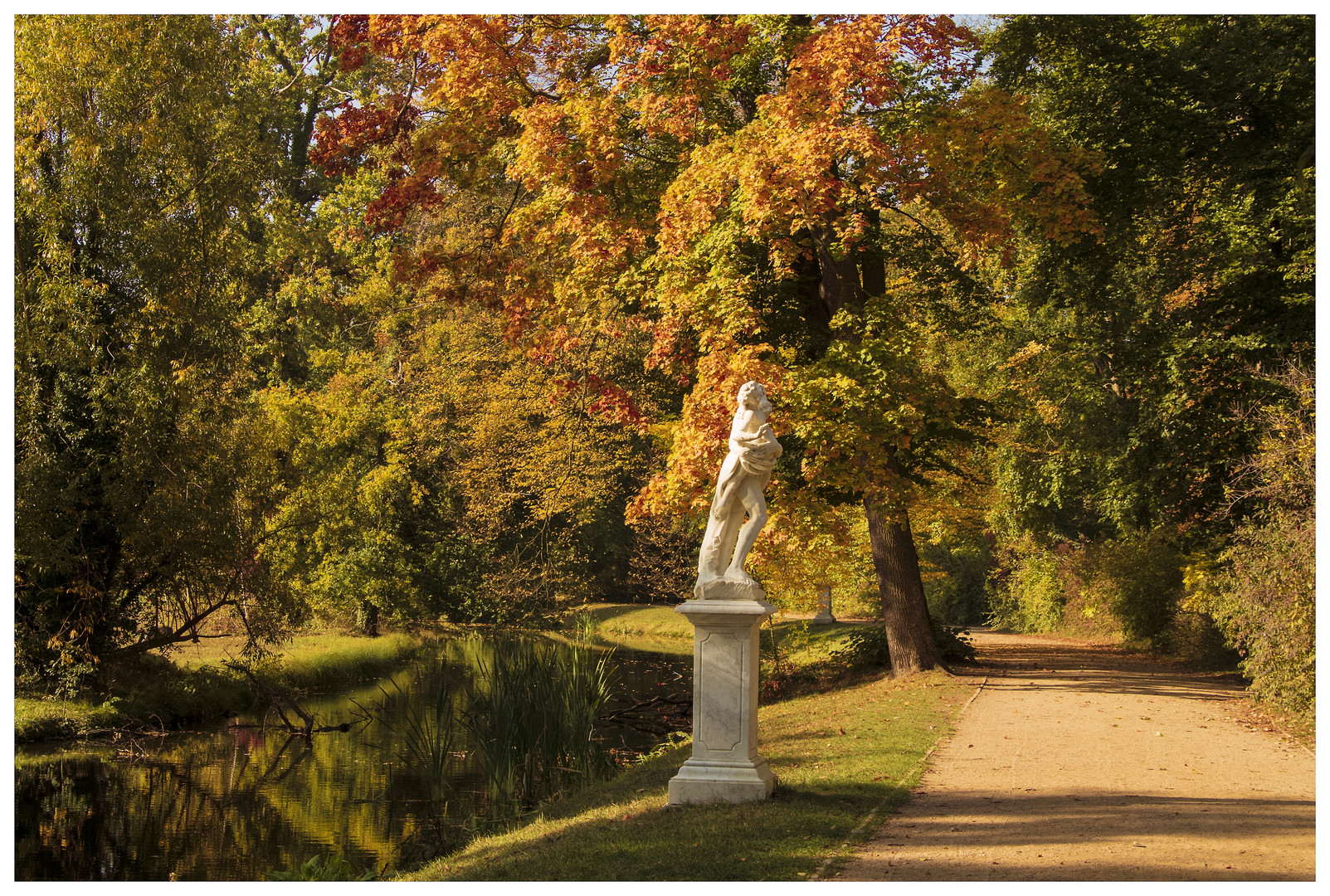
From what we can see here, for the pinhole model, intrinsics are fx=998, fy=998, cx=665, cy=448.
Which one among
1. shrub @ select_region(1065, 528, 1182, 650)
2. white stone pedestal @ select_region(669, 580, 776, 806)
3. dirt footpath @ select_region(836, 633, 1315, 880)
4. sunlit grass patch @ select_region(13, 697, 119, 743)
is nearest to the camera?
dirt footpath @ select_region(836, 633, 1315, 880)

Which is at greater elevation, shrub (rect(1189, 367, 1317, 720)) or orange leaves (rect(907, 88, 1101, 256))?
orange leaves (rect(907, 88, 1101, 256))

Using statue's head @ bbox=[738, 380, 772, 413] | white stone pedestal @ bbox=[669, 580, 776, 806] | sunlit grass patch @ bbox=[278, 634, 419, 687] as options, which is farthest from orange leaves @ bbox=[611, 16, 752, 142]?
sunlit grass patch @ bbox=[278, 634, 419, 687]

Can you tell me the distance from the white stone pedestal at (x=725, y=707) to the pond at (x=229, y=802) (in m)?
2.78

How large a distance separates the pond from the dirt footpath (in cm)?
452

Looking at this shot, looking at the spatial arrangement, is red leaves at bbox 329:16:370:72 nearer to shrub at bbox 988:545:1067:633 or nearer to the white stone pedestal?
the white stone pedestal

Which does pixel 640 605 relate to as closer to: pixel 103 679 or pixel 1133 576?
pixel 1133 576

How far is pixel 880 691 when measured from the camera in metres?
14.2

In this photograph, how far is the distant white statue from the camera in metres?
7.76

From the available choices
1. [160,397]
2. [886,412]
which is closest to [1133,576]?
[886,412]

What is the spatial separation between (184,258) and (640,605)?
839 inches

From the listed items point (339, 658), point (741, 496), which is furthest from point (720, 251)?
point (339, 658)

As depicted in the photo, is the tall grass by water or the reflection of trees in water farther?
the tall grass by water

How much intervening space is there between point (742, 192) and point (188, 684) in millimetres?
11898

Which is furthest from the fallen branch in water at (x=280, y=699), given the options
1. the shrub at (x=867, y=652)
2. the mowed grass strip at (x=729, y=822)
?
the shrub at (x=867, y=652)
